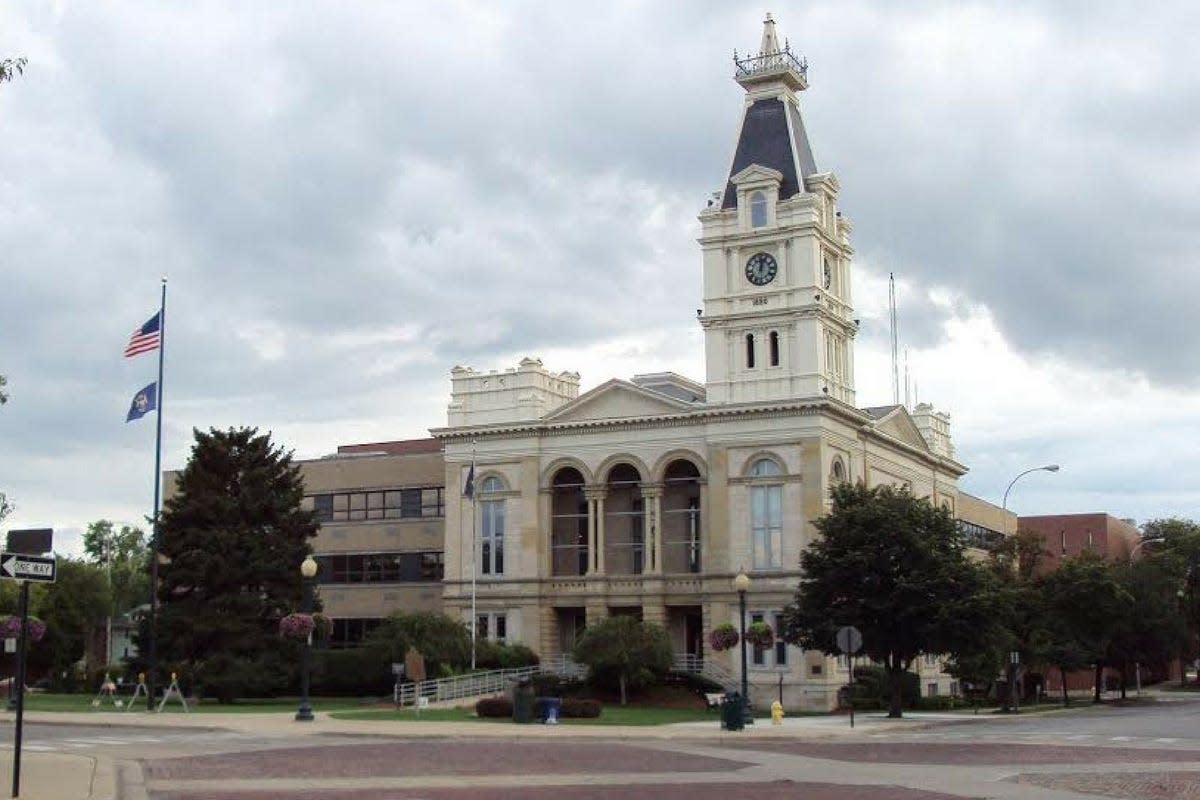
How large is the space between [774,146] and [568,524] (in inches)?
912

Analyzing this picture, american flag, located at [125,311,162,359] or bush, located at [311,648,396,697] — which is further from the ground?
american flag, located at [125,311,162,359]

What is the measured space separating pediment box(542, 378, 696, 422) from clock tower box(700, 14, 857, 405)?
8.83ft

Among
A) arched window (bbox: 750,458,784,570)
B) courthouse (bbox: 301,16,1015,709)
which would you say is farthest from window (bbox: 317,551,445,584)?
arched window (bbox: 750,458,784,570)

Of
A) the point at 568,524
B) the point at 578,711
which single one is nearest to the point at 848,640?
the point at 578,711

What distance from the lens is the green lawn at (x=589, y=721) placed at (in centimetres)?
4919

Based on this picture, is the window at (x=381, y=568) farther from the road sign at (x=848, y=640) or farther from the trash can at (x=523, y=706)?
the road sign at (x=848, y=640)

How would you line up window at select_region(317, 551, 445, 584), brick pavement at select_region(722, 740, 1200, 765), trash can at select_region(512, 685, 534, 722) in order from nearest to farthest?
1. brick pavement at select_region(722, 740, 1200, 765)
2. trash can at select_region(512, 685, 534, 722)
3. window at select_region(317, 551, 445, 584)

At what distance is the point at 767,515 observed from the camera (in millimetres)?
74188

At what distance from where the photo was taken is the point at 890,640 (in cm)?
5972

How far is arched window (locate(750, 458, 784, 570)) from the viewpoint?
2901 inches

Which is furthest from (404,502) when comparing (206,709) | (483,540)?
(206,709)

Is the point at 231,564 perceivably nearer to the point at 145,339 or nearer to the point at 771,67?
the point at 145,339

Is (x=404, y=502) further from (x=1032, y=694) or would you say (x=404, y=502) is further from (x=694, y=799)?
(x=694, y=799)

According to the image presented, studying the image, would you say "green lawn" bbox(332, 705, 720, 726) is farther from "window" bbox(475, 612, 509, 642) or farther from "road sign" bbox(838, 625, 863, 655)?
"window" bbox(475, 612, 509, 642)
